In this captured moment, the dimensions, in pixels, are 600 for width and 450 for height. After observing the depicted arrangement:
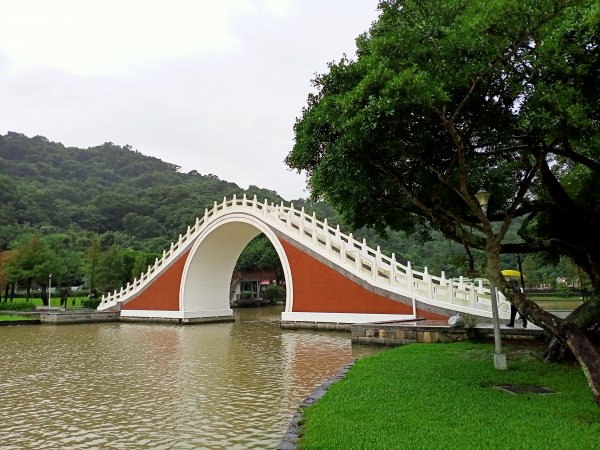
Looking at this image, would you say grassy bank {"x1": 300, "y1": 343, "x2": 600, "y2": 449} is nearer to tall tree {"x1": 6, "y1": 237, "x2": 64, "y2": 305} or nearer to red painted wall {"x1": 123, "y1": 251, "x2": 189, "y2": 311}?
red painted wall {"x1": 123, "y1": 251, "x2": 189, "y2": 311}

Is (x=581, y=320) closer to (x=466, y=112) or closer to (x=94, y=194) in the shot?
(x=466, y=112)

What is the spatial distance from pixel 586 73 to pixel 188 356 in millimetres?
10098

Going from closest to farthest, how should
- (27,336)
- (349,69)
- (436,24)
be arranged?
(436,24)
(349,69)
(27,336)

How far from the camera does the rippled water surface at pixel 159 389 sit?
5.52 meters

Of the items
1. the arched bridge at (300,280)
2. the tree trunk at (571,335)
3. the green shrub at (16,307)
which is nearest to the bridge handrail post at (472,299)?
the arched bridge at (300,280)

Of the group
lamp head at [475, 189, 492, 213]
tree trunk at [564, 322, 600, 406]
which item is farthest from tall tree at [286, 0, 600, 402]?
lamp head at [475, 189, 492, 213]

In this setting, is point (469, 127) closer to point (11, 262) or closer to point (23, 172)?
point (11, 262)

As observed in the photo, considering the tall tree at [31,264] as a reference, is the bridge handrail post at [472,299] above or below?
below

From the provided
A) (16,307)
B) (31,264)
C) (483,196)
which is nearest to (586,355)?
(483,196)

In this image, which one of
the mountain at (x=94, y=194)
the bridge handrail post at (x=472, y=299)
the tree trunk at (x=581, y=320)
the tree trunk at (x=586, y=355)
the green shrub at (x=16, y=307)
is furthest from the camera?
the mountain at (x=94, y=194)

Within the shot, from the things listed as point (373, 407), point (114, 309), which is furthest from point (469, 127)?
point (114, 309)

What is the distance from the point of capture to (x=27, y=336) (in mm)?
18125

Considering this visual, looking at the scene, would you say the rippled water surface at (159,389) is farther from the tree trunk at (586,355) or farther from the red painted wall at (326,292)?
the tree trunk at (586,355)

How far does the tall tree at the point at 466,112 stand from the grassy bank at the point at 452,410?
0.77m
